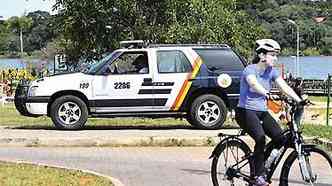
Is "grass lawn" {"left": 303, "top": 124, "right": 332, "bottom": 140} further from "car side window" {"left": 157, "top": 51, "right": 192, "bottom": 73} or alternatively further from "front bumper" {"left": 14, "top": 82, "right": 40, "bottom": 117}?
"front bumper" {"left": 14, "top": 82, "right": 40, "bottom": 117}

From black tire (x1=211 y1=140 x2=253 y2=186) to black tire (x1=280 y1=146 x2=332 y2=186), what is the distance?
40 centimetres

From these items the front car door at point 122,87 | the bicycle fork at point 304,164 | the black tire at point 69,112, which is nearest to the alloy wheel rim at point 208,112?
the front car door at point 122,87

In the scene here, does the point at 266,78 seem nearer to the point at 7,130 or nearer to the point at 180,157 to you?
the point at 180,157

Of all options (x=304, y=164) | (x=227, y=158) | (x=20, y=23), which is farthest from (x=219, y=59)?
(x=20, y=23)

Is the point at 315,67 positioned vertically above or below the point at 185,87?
above

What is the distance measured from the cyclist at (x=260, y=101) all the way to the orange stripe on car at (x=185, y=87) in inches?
287

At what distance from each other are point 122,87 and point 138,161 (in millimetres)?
3840

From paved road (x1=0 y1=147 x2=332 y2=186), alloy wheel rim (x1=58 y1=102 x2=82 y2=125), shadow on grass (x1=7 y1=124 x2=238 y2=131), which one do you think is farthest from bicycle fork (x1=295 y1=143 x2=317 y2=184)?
alloy wheel rim (x1=58 y1=102 x2=82 y2=125)

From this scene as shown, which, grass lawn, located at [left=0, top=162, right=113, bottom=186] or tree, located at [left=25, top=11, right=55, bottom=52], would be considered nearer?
grass lawn, located at [left=0, top=162, right=113, bottom=186]

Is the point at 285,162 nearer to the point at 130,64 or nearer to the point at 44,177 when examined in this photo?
the point at 44,177

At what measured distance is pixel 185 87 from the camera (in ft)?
50.1

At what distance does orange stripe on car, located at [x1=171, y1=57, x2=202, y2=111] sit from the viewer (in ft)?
50.1

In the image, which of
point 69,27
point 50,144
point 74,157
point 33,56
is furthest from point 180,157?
point 33,56

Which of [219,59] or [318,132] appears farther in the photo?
[219,59]
